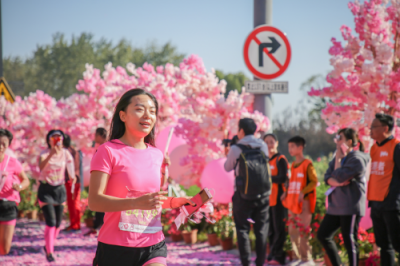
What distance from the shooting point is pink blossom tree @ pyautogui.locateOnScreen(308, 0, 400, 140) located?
6293mm

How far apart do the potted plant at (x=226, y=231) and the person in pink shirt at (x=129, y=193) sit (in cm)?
464

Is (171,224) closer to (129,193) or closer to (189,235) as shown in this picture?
(189,235)

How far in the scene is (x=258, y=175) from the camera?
5.35 meters

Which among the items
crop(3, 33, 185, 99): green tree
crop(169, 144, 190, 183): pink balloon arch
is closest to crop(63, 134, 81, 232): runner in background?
crop(169, 144, 190, 183): pink balloon arch

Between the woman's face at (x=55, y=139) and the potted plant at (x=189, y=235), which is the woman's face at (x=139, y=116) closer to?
the woman's face at (x=55, y=139)

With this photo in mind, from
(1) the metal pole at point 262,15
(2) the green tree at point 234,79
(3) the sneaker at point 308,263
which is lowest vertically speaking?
(3) the sneaker at point 308,263

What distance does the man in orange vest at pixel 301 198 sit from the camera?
5.96m

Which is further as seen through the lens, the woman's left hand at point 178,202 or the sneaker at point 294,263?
the sneaker at point 294,263

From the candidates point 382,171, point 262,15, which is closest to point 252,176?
point 382,171

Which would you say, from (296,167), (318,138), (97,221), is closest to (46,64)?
(318,138)

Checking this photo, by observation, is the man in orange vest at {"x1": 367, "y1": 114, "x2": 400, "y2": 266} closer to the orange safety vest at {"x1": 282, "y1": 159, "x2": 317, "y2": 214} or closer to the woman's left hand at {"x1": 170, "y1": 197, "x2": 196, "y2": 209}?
the orange safety vest at {"x1": 282, "y1": 159, "x2": 317, "y2": 214}

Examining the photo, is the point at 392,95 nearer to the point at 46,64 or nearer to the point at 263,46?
the point at 263,46

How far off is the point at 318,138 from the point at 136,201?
82.1ft

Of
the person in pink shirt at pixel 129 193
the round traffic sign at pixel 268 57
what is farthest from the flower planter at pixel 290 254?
the person in pink shirt at pixel 129 193
